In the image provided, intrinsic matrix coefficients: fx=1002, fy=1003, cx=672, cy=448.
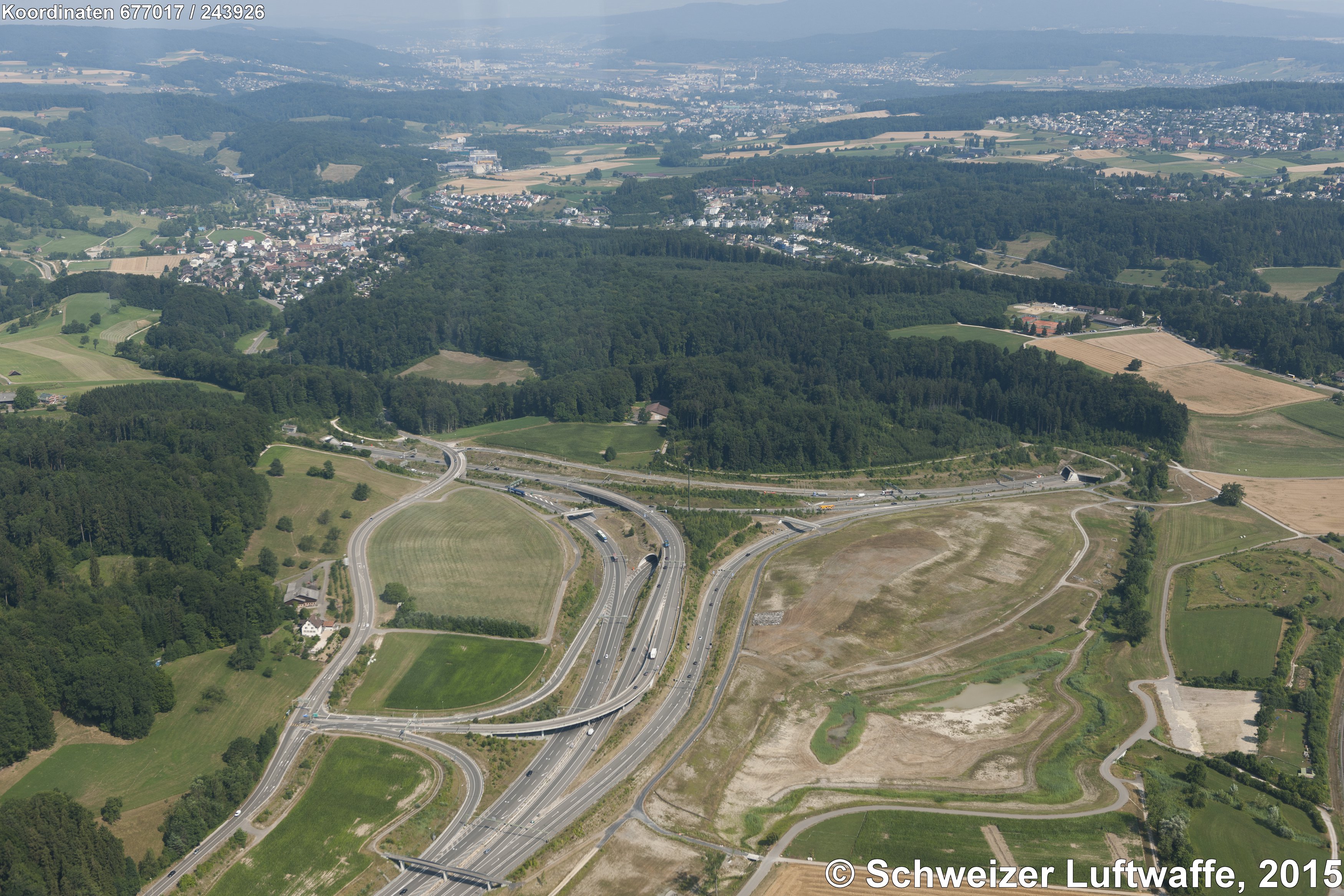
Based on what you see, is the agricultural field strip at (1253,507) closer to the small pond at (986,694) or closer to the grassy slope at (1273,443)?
the grassy slope at (1273,443)

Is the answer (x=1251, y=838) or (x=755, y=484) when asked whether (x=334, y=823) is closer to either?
(x=1251, y=838)

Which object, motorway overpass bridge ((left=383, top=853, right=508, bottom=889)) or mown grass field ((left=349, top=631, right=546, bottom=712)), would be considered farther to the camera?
mown grass field ((left=349, top=631, right=546, bottom=712))

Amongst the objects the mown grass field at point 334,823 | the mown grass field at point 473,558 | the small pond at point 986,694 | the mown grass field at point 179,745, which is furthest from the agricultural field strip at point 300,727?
the small pond at point 986,694

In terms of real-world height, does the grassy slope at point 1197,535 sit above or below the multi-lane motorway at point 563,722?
above

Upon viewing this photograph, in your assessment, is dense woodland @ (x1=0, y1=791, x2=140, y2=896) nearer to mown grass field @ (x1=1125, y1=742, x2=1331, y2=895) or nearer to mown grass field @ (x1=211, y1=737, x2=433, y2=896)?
mown grass field @ (x1=211, y1=737, x2=433, y2=896)

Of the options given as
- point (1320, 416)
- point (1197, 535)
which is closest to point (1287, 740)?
point (1197, 535)

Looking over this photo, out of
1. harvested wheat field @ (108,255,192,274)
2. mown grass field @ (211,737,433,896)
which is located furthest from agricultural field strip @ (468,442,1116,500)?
harvested wheat field @ (108,255,192,274)
